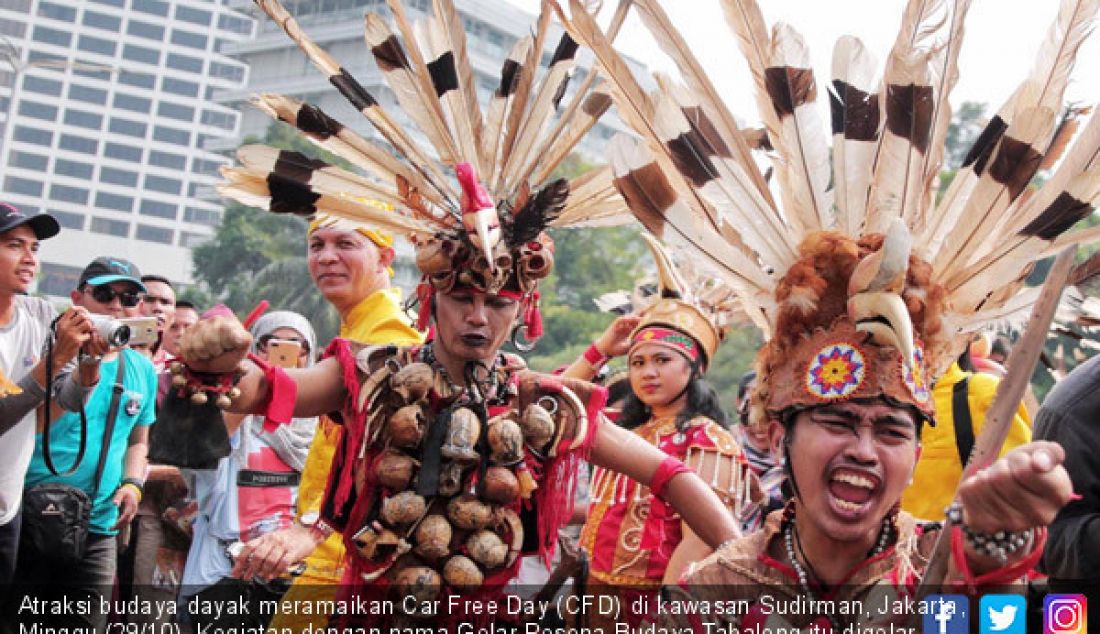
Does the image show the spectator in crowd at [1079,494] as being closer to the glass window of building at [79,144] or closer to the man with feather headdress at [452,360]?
the man with feather headdress at [452,360]

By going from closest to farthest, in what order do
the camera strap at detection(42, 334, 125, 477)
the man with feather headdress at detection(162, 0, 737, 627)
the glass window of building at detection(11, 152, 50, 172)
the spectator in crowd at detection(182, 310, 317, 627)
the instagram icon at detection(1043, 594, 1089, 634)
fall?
the instagram icon at detection(1043, 594, 1089, 634) < the man with feather headdress at detection(162, 0, 737, 627) < the camera strap at detection(42, 334, 125, 477) < the spectator in crowd at detection(182, 310, 317, 627) < the glass window of building at detection(11, 152, 50, 172)

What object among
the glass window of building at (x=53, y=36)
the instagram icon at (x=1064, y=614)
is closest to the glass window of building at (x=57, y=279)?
the glass window of building at (x=53, y=36)

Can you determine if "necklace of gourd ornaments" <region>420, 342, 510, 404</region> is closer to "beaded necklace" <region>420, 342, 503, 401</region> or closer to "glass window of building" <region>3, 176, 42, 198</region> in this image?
"beaded necklace" <region>420, 342, 503, 401</region>

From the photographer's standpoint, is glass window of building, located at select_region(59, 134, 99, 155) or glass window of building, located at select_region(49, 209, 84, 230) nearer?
glass window of building, located at select_region(59, 134, 99, 155)

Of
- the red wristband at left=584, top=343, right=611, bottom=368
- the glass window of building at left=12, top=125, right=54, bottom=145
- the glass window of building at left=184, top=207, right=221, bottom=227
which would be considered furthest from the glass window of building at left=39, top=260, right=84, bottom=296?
the red wristband at left=584, top=343, right=611, bottom=368

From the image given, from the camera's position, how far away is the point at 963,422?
496cm

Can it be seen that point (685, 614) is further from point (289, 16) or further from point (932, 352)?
point (289, 16)

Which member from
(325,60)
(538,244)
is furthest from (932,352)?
(325,60)

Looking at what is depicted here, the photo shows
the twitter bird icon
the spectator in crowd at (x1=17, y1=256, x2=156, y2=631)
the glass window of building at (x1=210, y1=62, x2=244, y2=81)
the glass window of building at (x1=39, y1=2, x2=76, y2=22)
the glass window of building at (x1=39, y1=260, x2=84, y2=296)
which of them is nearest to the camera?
the twitter bird icon

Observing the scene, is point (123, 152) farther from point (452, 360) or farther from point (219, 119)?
point (452, 360)

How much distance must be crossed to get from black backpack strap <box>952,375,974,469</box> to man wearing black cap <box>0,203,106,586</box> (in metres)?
3.69

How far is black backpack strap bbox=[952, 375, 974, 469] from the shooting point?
195 inches

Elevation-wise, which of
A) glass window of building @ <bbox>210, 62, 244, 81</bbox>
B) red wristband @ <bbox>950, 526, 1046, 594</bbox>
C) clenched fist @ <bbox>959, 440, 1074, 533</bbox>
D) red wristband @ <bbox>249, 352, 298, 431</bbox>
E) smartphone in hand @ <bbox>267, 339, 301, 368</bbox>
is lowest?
red wristband @ <bbox>950, 526, 1046, 594</bbox>

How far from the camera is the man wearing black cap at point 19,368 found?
5.51 metres
